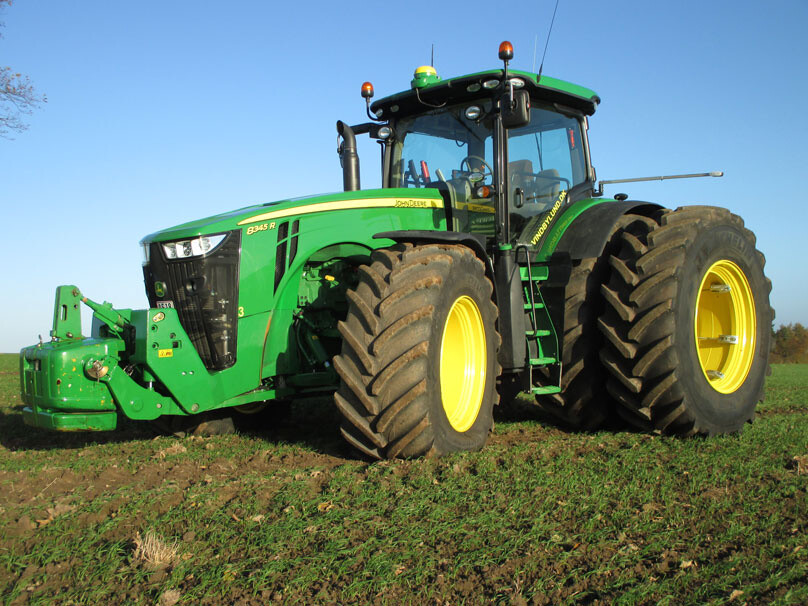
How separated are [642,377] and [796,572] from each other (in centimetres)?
247

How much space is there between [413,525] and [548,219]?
141 inches

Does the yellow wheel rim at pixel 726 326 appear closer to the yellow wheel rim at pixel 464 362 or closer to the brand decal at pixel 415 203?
the yellow wheel rim at pixel 464 362

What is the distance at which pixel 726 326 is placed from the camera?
6.38m

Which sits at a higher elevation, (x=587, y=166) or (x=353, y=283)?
(x=587, y=166)

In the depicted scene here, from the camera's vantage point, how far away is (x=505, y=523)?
3400 millimetres

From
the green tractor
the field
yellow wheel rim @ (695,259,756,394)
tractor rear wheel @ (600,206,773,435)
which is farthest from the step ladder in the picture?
yellow wheel rim @ (695,259,756,394)

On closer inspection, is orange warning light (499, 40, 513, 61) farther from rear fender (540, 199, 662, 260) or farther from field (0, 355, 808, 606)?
field (0, 355, 808, 606)

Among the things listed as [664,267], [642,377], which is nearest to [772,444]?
[642,377]

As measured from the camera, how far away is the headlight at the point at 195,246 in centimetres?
499

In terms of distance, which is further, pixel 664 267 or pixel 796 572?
pixel 664 267

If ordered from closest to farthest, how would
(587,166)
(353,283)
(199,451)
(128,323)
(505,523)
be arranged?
(505,523)
(128,323)
(199,451)
(353,283)
(587,166)

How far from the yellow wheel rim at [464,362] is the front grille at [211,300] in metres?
1.50

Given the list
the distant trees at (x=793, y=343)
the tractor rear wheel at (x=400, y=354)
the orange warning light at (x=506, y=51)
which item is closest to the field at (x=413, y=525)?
the tractor rear wheel at (x=400, y=354)

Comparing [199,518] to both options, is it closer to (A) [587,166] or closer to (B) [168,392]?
(B) [168,392]
